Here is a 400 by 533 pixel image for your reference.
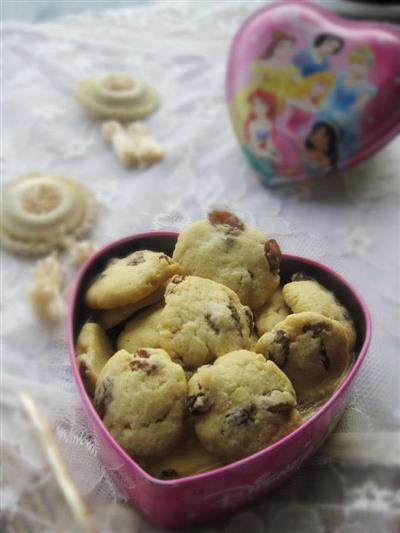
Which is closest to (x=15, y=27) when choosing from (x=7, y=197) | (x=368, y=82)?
(x=7, y=197)

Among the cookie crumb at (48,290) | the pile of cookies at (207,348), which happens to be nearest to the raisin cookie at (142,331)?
the pile of cookies at (207,348)

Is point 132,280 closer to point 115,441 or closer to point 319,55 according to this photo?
point 115,441

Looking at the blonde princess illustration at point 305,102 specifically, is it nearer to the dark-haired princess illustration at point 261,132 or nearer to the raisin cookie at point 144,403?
the dark-haired princess illustration at point 261,132

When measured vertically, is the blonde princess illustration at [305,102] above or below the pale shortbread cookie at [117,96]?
above

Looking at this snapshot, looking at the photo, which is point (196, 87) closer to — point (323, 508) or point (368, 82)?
point (368, 82)

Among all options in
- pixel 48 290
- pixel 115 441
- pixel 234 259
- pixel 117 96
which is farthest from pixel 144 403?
pixel 117 96
